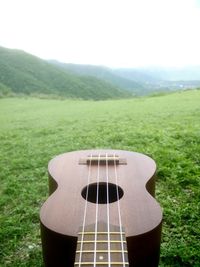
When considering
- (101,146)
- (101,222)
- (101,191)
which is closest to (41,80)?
(101,146)

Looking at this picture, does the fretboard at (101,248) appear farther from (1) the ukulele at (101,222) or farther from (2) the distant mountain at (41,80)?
(2) the distant mountain at (41,80)

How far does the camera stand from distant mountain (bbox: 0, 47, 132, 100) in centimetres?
6291

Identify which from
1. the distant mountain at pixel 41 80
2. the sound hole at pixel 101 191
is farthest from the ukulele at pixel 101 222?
the distant mountain at pixel 41 80

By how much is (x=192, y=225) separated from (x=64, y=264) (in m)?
1.57

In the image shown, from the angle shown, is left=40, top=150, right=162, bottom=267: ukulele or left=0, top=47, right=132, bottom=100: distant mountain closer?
left=40, top=150, right=162, bottom=267: ukulele

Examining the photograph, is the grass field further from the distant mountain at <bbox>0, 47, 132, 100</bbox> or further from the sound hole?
the distant mountain at <bbox>0, 47, 132, 100</bbox>

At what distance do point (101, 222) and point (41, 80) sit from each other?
71.6 m

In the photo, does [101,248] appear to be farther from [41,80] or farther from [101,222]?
[41,80]

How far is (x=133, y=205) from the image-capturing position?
185 centimetres

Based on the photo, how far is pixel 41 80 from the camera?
7069cm

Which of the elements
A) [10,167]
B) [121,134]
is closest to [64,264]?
[10,167]

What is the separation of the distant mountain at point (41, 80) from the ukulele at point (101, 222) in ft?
190

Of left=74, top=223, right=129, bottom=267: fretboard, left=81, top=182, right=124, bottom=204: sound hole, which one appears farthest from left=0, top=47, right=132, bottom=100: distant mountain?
left=74, top=223, right=129, bottom=267: fretboard

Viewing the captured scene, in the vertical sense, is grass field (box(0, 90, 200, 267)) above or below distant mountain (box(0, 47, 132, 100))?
above
